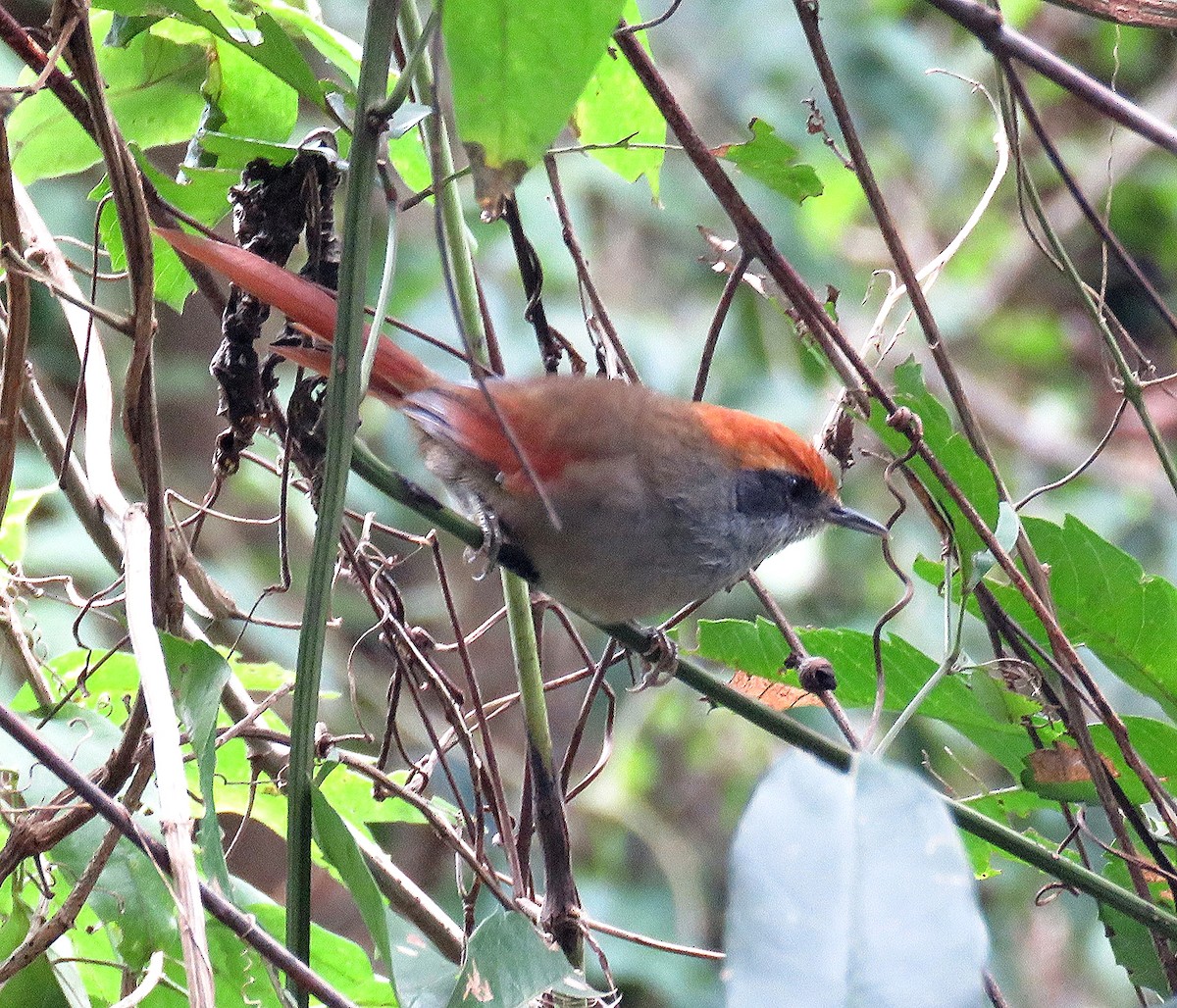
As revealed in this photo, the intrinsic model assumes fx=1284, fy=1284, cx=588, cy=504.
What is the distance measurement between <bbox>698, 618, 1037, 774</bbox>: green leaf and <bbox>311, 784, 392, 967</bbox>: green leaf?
0.65m

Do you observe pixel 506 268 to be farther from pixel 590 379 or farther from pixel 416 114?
pixel 416 114

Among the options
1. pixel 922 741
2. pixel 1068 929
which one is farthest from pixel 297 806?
pixel 1068 929

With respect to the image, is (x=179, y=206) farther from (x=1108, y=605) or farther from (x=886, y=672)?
(x=1108, y=605)

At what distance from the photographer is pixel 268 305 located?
175 centimetres

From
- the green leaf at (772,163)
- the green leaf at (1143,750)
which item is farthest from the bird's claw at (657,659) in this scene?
the green leaf at (772,163)

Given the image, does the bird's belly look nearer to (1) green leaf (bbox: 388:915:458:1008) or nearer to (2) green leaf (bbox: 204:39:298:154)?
(1) green leaf (bbox: 388:915:458:1008)

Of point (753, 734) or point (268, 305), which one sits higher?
point (268, 305)

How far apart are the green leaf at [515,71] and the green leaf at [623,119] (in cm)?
90

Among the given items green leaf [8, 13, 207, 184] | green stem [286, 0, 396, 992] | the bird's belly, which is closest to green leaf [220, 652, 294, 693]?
the bird's belly

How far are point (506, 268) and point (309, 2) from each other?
332 cm

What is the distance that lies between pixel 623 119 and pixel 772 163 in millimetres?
271

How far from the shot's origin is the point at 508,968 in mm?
1386

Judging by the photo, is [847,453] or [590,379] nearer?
[847,453]

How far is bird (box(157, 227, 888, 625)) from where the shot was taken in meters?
2.28
